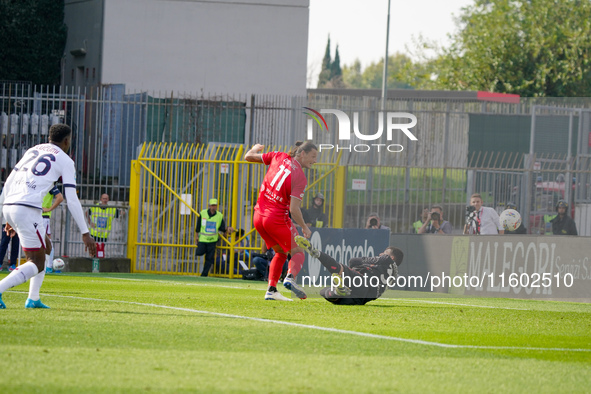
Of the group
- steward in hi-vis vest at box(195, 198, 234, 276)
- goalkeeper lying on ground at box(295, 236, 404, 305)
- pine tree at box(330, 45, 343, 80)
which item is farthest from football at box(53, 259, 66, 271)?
pine tree at box(330, 45, 343, 80)

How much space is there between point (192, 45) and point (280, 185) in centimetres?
2359

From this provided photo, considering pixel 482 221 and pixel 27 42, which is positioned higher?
pixel 27 42

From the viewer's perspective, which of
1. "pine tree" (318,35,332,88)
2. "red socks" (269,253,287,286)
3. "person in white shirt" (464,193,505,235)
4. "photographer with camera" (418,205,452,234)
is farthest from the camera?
"pine tree" (318,35,332,88)

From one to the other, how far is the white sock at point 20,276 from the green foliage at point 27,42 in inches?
1024

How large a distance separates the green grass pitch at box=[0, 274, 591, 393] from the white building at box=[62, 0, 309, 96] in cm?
2257

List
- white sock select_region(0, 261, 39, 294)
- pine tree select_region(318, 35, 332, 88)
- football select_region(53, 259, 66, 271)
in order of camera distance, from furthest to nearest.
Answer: pine tree select_region(318, 35, 332, 88) → football select_region(53, 259, 66, 271) → white sock select_region(0, 261, 39, 294)

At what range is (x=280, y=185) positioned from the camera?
11492 millimetres

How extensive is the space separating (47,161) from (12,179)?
0.42 meters

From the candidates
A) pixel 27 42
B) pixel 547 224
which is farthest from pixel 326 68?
pixel 547 224

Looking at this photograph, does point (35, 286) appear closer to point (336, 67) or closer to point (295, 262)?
point (295, 262)

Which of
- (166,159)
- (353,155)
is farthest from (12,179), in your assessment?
(353,155)

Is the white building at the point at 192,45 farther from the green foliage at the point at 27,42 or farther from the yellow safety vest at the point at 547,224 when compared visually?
the yellow safety vest at the point at 547,224

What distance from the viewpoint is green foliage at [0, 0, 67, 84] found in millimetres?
33969

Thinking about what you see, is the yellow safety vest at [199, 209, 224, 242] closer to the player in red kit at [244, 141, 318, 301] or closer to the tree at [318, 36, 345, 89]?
the player in red kit at [244, 141, 318, 301]
